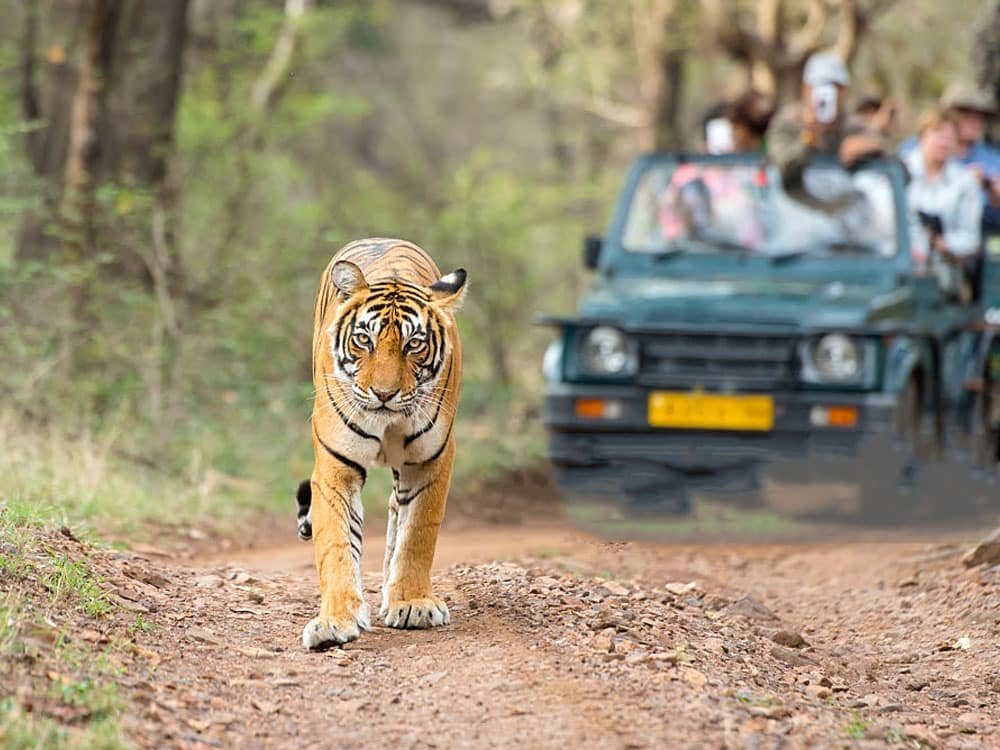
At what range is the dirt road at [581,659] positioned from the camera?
4.68 metres

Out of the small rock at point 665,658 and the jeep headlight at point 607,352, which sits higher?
the jeep headlight at point 607,352

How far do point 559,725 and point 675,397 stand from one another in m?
4.61

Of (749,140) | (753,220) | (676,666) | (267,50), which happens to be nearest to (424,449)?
(676,666)

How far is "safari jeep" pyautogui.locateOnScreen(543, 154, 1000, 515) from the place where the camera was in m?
8.93

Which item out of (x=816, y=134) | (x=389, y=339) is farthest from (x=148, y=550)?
(x=816, y=134)

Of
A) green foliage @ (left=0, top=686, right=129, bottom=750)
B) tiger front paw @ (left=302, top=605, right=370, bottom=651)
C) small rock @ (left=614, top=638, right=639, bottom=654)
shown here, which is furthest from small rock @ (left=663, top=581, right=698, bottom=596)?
green foliage @ (left=0, top=686, right=129, bottom=750)

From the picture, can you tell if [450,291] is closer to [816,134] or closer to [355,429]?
[355,429]

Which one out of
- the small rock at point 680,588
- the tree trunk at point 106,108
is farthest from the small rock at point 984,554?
the tree trunk at point 106,108

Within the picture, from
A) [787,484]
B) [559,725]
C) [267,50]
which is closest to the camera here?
[559,725]

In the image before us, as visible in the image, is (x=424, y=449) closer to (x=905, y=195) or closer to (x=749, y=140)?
(x=905, y=195)

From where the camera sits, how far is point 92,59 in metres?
12.3

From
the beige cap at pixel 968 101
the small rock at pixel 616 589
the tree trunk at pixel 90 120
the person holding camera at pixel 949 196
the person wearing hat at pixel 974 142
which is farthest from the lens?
the beige cap at pixel 968 101

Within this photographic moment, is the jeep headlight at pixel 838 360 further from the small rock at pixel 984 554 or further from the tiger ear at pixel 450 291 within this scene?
the tiger ear at pixel 450 291

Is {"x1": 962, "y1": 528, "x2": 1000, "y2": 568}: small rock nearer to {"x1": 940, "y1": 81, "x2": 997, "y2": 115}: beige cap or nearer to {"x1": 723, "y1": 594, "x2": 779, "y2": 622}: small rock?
{"x1": 723, "y1": 594, "x2": 779, "y2": 622}: small rock
